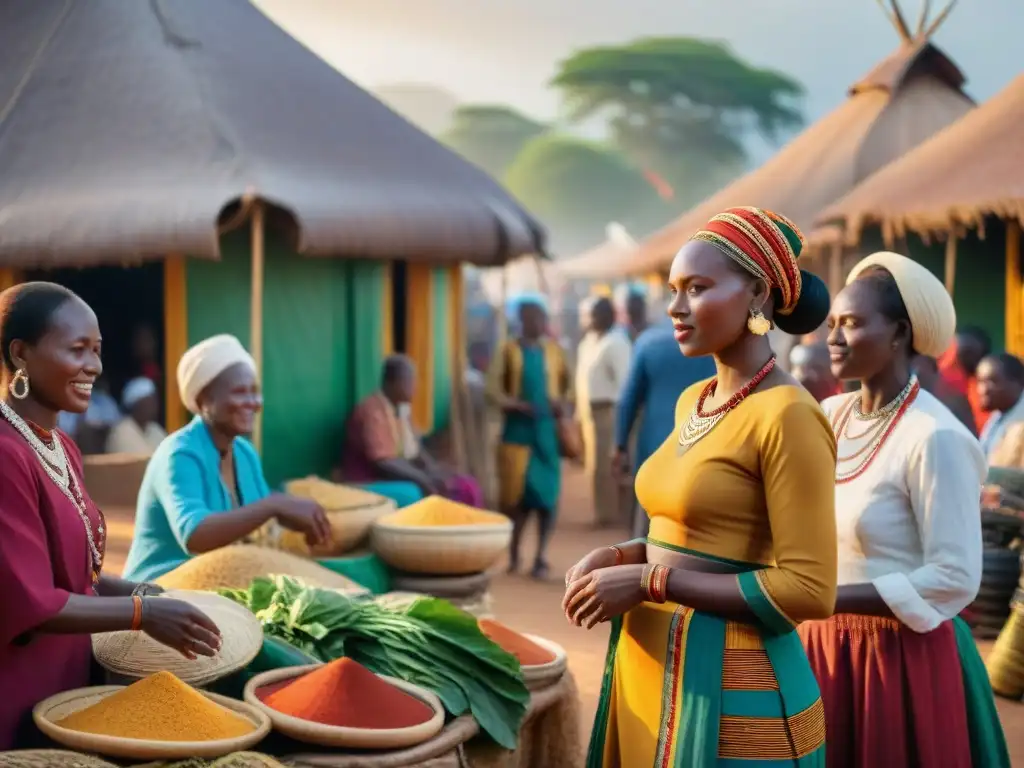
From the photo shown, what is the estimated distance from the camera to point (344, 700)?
3031 millimetres

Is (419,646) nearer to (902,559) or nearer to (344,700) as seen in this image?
(344,700)

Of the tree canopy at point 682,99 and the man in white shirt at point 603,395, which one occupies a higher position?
the tree canopy at point 682,99

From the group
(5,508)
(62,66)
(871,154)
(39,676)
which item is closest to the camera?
(5,508)

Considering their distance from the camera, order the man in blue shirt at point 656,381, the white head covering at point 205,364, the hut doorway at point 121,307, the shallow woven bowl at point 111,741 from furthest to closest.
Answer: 1. the hut doorway at point 121,307
2. the man in blue shirt at point 656,381
3. the white head covering at point 205,364
4. the shallow woven bowl at point 111,741

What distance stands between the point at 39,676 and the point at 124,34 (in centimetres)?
758

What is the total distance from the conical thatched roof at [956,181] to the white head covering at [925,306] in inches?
271

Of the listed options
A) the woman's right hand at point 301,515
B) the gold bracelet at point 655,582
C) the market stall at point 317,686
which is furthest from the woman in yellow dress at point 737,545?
the woman's right hand at point 301,515

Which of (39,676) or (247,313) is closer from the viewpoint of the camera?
(39,676)

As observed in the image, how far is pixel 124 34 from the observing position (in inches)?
369

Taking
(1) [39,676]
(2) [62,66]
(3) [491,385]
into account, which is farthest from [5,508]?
(2) [62,66]

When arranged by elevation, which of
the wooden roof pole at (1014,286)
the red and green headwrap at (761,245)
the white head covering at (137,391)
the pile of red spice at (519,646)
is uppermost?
the wooden roof pole at (1014,286)

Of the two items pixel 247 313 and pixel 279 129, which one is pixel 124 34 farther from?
pixel 247 313

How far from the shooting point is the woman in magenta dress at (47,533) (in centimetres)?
254

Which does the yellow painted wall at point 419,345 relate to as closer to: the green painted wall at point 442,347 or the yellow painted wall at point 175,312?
the green painted wall at point 442,347
